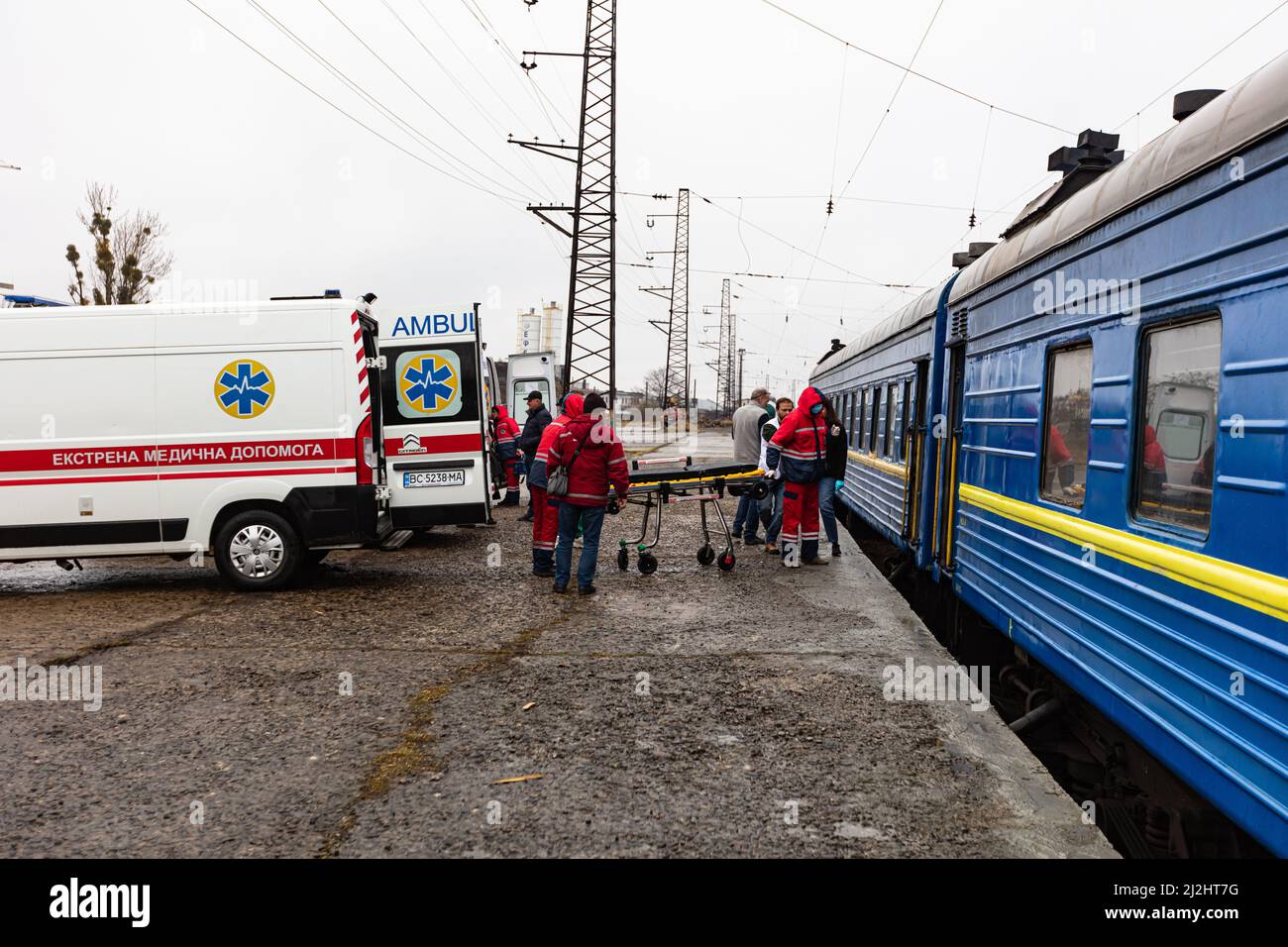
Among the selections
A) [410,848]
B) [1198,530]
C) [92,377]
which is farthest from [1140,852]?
[92,377]

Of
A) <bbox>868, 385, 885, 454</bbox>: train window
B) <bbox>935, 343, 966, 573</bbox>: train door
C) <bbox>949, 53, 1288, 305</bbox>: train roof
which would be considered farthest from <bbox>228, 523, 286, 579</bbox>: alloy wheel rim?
<bbox>868, 385, 885, 454</bbox>: train window

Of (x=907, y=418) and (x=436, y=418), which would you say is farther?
(x=907, y=418)

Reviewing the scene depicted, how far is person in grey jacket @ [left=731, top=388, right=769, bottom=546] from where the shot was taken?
36.4 feet

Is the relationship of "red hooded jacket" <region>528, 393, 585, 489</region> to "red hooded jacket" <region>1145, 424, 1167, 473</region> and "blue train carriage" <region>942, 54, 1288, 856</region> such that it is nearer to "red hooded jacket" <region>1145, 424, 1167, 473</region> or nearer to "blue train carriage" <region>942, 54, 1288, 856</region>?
"blue train carriage" <region>942, 54, 1288, 856</region>

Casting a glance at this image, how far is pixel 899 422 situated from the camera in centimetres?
1038

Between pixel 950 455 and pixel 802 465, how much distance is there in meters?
1.91

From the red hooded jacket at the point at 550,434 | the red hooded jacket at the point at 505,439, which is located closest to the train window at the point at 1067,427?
the red hooded jacket at the point at 550,434

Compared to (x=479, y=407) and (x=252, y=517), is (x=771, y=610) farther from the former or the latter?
(x=252, y=517)

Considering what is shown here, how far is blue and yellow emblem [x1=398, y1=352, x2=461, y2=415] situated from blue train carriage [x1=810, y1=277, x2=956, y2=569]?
4600 millimetres

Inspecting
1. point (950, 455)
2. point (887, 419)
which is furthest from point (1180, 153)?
point (887, 419)

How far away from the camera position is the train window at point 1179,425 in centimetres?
335

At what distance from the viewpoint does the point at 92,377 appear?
25.5 feet

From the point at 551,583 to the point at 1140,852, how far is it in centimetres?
549

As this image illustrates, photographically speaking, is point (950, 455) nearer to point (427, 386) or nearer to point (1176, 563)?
point (1176, 563)
